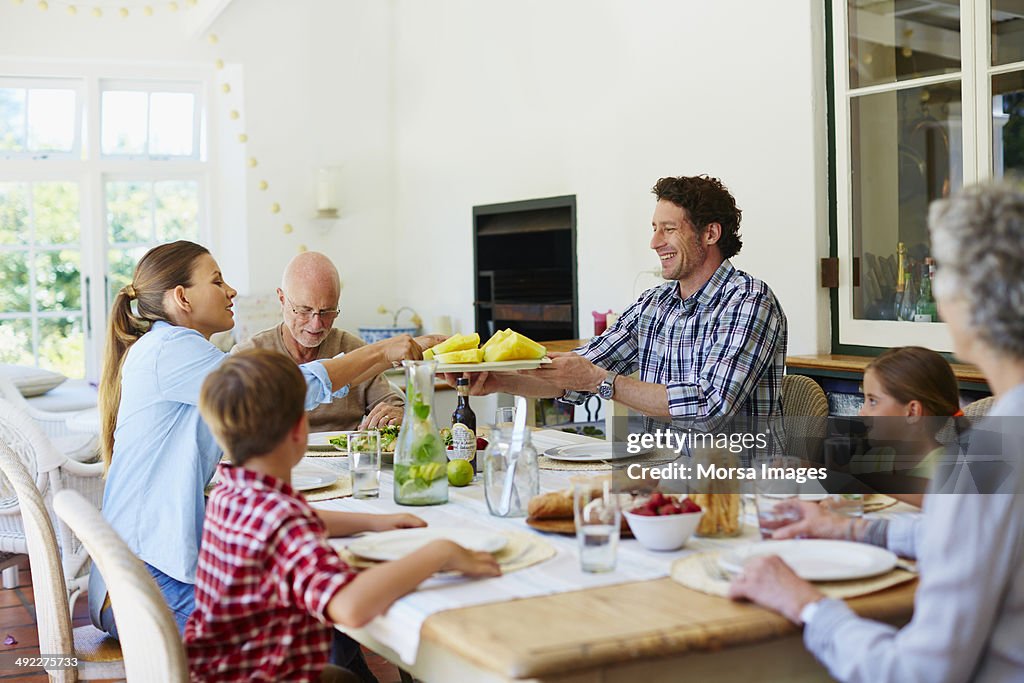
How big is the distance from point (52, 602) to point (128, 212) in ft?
17.2

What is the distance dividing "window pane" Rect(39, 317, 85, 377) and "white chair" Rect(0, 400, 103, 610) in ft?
12.5

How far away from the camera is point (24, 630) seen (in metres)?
3.66

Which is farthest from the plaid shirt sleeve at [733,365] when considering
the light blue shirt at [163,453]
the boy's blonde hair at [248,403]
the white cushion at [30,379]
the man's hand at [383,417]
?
the white cushion at [30,379]

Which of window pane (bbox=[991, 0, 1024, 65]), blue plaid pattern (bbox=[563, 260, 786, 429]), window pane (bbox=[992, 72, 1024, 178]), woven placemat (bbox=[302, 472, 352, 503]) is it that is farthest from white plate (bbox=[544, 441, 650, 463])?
window pane (bbox=[991, 0, 1024, 65])

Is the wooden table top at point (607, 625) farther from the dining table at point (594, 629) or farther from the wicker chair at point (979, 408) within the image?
the wicker chair at point (979, 408)

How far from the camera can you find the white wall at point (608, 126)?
4176 millimetres

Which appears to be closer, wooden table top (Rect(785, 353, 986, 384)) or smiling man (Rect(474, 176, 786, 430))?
smiling man (Rect(474, 176, 786, 430))

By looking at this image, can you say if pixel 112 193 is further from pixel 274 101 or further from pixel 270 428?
pixel 270 428

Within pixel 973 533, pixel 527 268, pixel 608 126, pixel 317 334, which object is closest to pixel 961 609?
pixel 973 533

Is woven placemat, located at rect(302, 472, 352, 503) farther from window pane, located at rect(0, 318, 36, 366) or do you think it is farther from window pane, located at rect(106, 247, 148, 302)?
window pane, located at rect(0, 318, 36, 366)

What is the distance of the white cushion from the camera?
5.98 meters

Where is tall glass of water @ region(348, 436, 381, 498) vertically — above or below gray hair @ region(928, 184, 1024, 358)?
below

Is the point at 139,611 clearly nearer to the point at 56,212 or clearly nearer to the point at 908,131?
the point at 908,131

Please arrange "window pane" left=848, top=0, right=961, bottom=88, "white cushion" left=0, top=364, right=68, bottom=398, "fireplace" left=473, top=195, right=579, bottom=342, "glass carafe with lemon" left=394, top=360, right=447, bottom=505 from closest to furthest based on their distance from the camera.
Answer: "glass carafe with lemon" left=394, top=360, right=447, bottom=505 → "window pane" left=848, top=0, right=961, bottom=88 → "fireplace" left=473, top=195, right=579, bottom=342 → "white cushion" left=0, top=364, right=68, bottom=398
